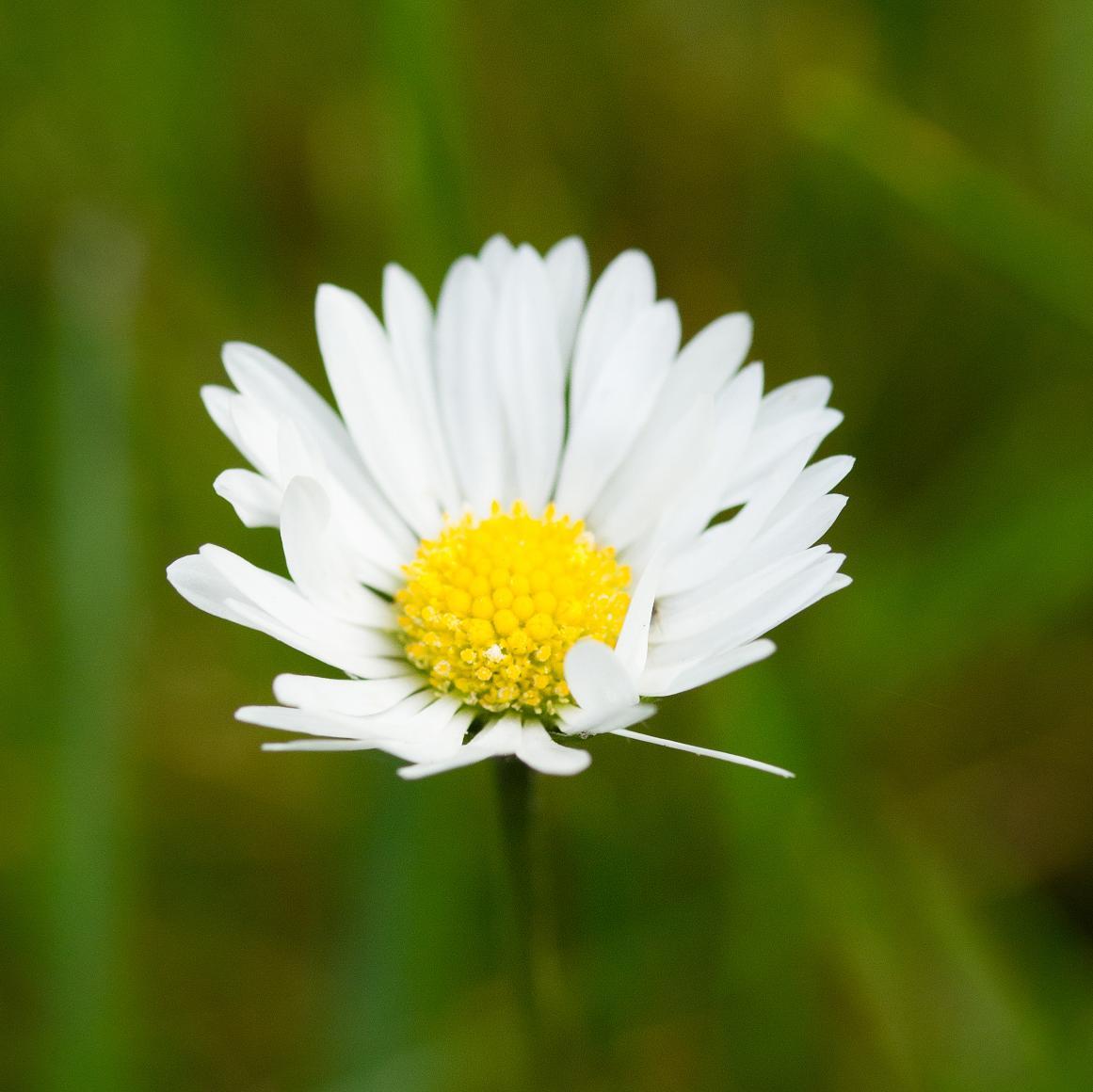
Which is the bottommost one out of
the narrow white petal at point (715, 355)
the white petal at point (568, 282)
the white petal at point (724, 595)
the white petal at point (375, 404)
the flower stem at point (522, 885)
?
the flower stem at point (522, 885)

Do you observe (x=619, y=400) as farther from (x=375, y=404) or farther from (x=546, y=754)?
(x=546, y=754)

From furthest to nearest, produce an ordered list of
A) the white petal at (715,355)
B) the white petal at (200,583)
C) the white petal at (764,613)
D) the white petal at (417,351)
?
the white petal at (417,351) → the white petal at (715,355) → the white petal at (200,583) → the white petal at (764,613)

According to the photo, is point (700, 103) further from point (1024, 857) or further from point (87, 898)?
point (87, 898)

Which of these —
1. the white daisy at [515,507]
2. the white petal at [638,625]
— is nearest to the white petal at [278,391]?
the white daisy at [515,507]

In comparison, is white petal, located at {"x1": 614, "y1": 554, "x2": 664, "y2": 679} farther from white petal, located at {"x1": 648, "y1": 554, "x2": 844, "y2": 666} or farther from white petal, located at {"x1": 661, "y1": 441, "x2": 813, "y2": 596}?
white petal, located at {"x1": 661, "y1": 441, "x2": 813, "y2": 596}

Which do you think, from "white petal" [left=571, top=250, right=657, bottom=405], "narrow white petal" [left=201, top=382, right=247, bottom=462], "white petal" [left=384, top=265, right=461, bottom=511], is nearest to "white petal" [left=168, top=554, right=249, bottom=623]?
"narrow white petal" [left=201, top=382, right=247, bottom=462]

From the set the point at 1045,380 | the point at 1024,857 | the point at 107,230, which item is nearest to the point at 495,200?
the point at 107,230

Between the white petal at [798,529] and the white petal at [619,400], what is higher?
the white petal at [619,400]

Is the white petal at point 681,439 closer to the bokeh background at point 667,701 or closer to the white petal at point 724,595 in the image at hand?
the white petal at point 724,595
